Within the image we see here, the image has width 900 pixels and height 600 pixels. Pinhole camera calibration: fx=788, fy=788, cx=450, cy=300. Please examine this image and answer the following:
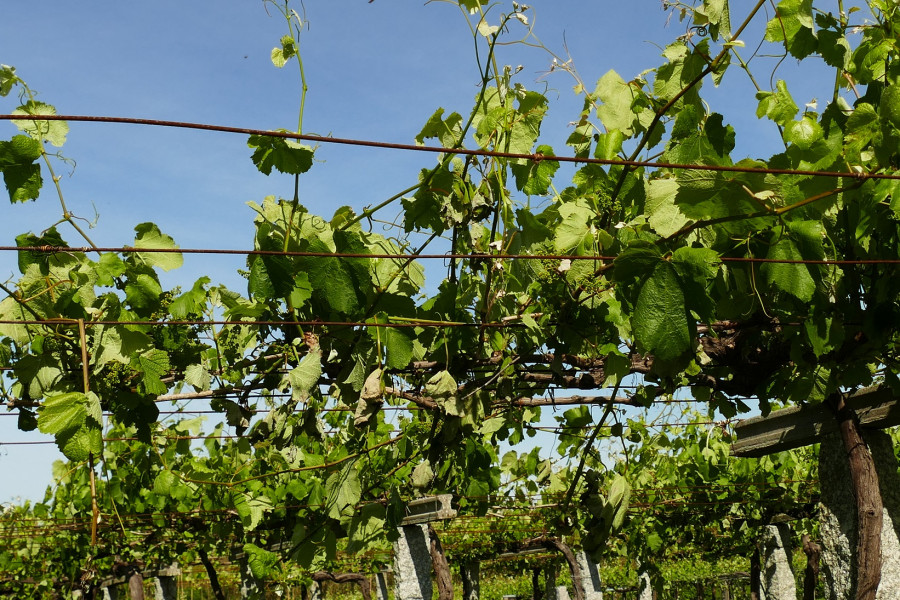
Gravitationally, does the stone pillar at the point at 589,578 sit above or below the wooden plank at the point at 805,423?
below

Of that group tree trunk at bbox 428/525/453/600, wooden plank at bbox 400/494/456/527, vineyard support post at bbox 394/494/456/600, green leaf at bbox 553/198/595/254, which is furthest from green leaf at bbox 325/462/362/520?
tree trunk at bbox 428/525/453/600

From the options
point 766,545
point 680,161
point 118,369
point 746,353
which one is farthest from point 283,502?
point 766,545

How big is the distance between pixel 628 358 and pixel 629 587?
66.8ft

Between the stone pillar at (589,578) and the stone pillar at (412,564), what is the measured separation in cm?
401

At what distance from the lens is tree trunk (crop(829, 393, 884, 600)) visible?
3080 mm

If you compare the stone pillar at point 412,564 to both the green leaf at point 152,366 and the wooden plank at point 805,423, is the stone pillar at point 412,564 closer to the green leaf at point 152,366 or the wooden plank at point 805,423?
the wooden plank at point 805,423

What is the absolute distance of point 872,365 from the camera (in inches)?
145

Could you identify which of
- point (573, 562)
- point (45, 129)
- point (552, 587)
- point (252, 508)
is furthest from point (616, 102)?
point (552, 587)

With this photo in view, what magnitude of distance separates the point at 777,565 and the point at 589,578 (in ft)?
8.88

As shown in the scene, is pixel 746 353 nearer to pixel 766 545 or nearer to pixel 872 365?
pixel 872 365

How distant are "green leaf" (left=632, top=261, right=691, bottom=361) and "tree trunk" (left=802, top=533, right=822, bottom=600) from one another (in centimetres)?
687

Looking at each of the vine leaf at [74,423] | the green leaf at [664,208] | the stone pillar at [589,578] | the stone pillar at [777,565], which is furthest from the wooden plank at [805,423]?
the stone pillar at [589,578]

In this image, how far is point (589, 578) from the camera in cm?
1052

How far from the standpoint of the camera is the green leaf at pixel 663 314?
1787mm
